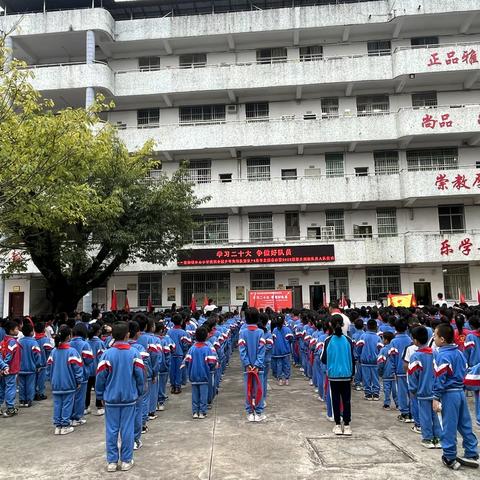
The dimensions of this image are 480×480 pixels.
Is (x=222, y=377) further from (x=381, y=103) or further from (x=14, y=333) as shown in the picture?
(x=381, y=103)

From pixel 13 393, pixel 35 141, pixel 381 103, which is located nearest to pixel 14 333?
pixel 13 393

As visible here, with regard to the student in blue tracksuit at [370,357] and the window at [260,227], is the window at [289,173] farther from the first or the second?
the student in blue tracksuit at [370,357]

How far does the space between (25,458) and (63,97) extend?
2344 cm

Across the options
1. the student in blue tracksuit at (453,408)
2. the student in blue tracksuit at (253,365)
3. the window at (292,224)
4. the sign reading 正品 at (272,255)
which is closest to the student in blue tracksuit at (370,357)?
the student in blue tracksuit at (253,365)

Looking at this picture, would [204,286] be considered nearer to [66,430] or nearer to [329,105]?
[329,105]

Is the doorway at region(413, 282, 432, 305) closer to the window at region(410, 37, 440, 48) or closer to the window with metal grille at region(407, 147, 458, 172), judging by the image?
the window with metal grille at region(407, 147, 458, 172)

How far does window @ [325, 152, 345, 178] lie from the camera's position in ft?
Result: 79.5

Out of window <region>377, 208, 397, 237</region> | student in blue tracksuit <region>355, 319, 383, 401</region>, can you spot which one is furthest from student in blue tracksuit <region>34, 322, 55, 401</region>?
window <region>377, 208, 397, 237</region>

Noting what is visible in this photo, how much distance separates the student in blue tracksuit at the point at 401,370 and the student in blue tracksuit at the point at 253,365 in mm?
2179

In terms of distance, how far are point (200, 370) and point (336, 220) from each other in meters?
17.7

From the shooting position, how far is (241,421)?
24.1 ft

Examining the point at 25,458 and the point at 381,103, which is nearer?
the point at 25,458

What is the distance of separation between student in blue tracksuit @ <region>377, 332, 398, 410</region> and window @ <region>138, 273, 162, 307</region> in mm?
17192

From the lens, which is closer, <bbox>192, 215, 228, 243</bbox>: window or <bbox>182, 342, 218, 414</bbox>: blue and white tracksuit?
<bbox>182, 342, 218, 414</bbox>: blue and white tracksuit
